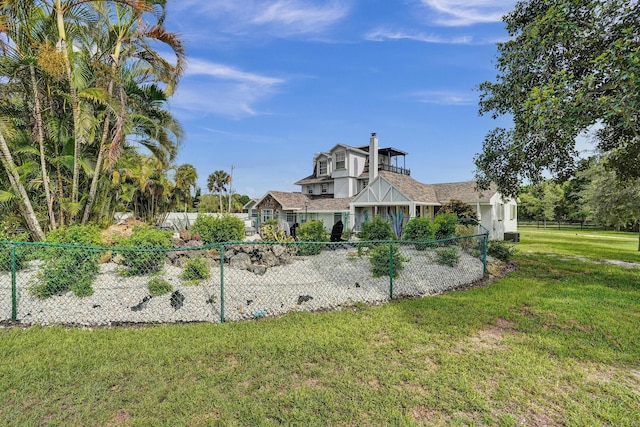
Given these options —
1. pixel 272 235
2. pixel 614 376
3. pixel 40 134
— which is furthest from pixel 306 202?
pixel 614 376

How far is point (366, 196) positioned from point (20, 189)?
61.0ft

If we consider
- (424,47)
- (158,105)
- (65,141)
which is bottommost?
(65,141)

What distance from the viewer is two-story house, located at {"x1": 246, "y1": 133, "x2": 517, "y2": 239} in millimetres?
21203

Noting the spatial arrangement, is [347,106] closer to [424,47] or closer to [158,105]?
[424,47]

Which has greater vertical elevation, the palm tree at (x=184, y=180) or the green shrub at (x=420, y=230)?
the palm tree at (x=184, y=180)

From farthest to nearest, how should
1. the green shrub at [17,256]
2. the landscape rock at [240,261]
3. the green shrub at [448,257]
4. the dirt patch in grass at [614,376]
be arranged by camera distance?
the green shrub at [448,257], the landscape rock at [240,261], the green shrub at [17,256], the dirt patch in grass at [614,376]

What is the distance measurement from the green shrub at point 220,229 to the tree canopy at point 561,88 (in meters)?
8.47

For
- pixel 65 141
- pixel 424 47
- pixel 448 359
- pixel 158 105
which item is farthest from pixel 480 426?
pixel 158 105

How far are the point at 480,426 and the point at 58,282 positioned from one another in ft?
22.7

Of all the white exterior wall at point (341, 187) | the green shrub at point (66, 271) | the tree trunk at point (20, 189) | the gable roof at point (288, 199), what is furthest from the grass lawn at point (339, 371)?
the white exterior wall at point (341, 187)

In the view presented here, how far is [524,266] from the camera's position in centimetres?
1088

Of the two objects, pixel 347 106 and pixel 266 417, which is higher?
pixel 347 106

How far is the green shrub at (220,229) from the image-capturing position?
11.2m

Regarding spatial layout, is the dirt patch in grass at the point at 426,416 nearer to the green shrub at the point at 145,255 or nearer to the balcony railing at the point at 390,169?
the green shrub at the point at 145,255
